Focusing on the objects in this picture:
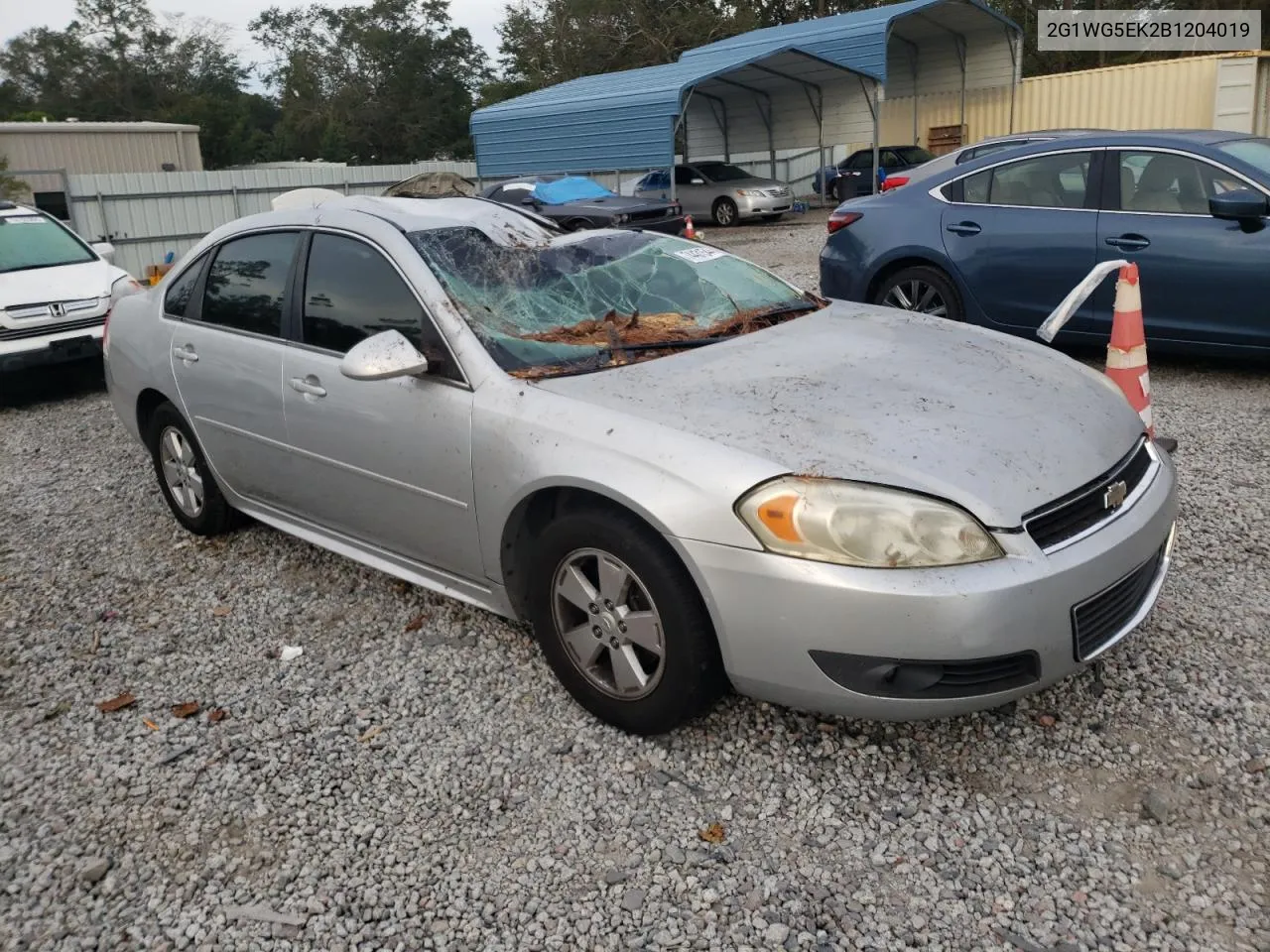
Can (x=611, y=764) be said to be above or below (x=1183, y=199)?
below

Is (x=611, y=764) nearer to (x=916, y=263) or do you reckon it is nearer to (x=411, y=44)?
(x=916, y=263)

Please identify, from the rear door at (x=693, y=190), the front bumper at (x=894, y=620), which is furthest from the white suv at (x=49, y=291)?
the rear door at (x=693, y=190)

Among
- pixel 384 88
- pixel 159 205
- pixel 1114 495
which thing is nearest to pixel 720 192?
pixel 159 205

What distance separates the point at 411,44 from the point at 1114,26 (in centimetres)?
3885

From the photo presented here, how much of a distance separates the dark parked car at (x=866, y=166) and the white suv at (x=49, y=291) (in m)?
19.3

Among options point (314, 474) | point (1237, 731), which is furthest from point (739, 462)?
point (314, 474)

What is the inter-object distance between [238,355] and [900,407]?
264cm

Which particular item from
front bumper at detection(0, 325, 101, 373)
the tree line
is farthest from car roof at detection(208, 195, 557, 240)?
the tree line

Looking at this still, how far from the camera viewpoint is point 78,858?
274 cm

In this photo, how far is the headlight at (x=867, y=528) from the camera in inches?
101

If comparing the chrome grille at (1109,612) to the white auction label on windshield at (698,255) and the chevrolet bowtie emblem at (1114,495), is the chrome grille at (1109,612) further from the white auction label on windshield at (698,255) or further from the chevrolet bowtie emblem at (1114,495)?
the white auction label on windshield at (698,255)

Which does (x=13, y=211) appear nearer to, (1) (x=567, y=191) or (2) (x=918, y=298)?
(2) (x=918, y=298)

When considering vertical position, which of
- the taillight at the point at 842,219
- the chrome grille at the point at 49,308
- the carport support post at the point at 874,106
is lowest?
the chrome grille at the point at 49,308

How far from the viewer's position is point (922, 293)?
735cm
